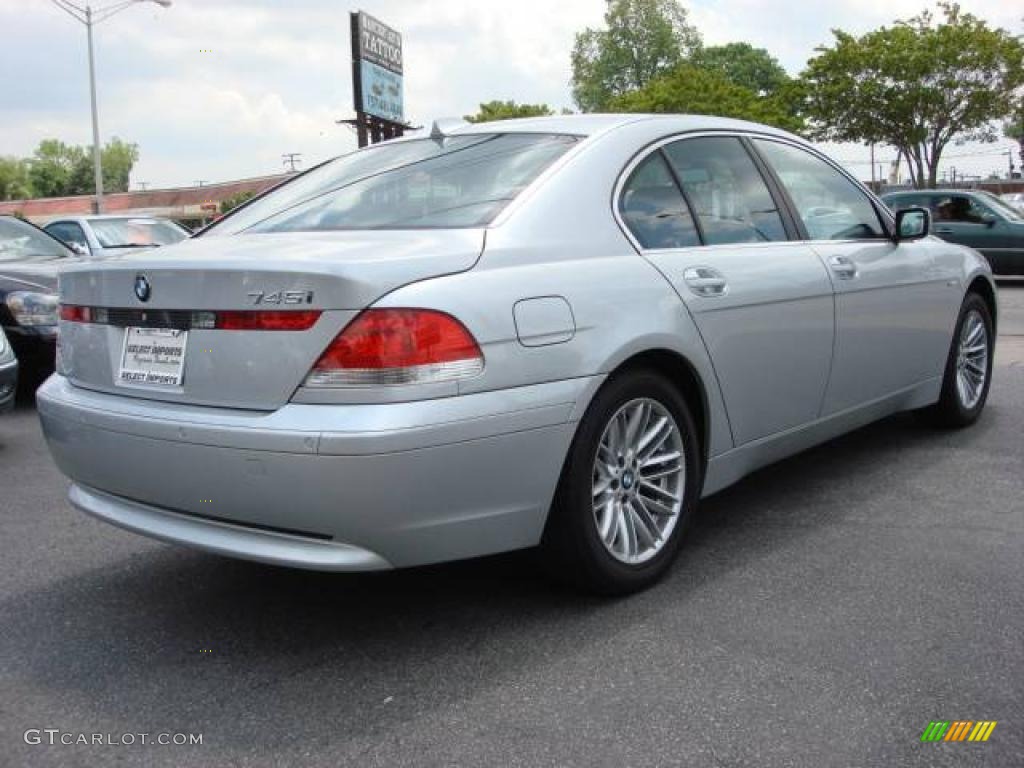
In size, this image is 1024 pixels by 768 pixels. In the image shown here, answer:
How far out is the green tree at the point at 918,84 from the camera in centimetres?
3125

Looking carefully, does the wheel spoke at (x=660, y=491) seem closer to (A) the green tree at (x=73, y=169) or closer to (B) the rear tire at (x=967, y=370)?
(B) the rear tire at (x=967, y=370)

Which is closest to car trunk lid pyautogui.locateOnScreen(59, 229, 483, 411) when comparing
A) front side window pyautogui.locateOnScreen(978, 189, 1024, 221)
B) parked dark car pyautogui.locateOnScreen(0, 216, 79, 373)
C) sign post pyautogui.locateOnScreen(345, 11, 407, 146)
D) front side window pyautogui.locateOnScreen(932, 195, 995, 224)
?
parked dark car pyautogui.locateOnScreen(0, 216, 79, 373)

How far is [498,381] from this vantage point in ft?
8.98

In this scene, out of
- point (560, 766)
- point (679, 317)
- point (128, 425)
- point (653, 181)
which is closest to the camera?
point (560, 766)

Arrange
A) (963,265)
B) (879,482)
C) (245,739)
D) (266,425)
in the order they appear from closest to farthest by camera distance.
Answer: (245,739) → (266,425) → (879,482) → (963,265)

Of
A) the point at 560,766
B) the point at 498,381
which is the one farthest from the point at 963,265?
the point at 560,766

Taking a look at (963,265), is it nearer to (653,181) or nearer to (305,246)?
(653,181)

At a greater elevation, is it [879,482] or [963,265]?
[963,265]

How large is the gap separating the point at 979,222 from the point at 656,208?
13.8 m

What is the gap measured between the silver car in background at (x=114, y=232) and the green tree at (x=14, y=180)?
102m

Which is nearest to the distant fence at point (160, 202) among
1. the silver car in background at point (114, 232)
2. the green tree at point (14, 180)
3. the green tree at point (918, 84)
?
the green tree at point (918, 84)

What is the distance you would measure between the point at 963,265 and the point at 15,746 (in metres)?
4.66

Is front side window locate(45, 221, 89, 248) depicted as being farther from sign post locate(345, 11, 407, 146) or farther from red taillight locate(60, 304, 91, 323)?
sign post locate(345, 11, 407, 146)

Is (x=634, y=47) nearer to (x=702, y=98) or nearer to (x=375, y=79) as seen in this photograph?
(x=702, y=98)
